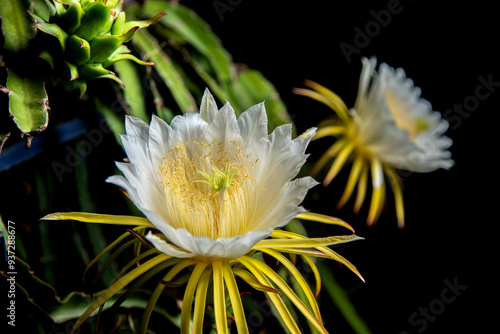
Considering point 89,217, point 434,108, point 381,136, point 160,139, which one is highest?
point 434,108

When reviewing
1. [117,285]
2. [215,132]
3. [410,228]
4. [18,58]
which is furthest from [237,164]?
[410,228]

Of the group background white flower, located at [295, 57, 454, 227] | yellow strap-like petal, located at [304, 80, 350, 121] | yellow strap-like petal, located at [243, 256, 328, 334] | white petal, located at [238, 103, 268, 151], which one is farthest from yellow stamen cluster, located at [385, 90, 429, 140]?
yellow strap-like petal, located at [243, 256, 328, 334]

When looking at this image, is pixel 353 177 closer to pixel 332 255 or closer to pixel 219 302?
pixel 332 255

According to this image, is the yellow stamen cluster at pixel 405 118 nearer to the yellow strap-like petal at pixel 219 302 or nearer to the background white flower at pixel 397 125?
the background white flower at pixel 397 125

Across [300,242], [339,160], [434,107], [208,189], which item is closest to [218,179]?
[208,189]

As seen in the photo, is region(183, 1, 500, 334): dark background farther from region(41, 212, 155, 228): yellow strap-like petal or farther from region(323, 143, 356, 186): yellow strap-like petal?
region(41, 212, 155, 228): yellow strap-like petal

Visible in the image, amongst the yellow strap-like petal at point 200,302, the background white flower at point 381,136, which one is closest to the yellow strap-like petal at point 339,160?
the background white flower at point 381,136

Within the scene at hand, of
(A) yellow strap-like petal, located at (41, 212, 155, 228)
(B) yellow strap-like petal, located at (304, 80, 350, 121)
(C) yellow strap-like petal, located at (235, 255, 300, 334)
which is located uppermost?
(B) yellow strap-like petal, located at (304, 80, 350, 121)
